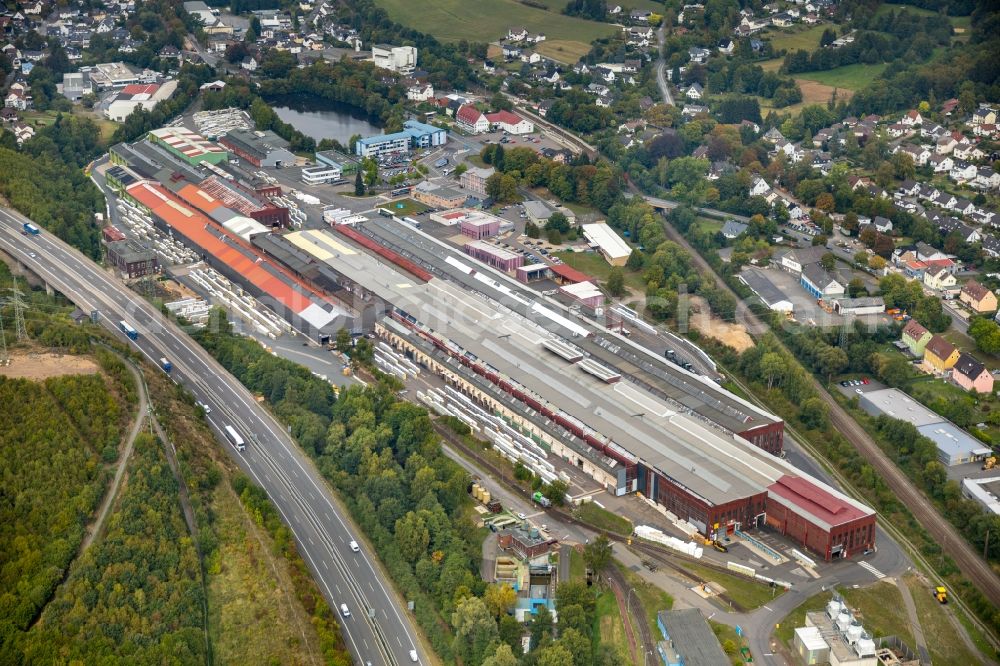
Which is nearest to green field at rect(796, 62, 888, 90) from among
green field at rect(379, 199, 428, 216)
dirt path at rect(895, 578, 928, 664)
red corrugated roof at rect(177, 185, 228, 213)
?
green field at rect(379, 199, 428, 216)

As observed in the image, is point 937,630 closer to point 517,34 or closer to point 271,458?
point 271,458

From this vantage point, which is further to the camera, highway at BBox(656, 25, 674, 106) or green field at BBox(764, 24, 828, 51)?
green field at BBox(764, 24, 828, 51)

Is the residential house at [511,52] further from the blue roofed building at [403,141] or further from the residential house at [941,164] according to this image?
the residential house at [941,164]

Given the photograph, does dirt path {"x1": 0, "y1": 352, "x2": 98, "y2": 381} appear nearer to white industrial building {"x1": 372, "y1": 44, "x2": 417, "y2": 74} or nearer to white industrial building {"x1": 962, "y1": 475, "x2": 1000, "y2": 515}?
white industrial building {"x1": 962, "y1": 475, "x2": 1000, "y2": 515}

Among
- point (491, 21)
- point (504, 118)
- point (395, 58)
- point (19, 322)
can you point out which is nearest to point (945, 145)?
point (504, 118)

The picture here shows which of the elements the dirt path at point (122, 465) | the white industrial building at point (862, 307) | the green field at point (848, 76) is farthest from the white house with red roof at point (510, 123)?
the dirt path at point (122, 465)

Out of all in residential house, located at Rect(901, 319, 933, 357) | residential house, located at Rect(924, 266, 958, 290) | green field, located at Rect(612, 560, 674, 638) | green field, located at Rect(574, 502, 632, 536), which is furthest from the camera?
residential house, located at Rect(924, 266, 958, 290)
